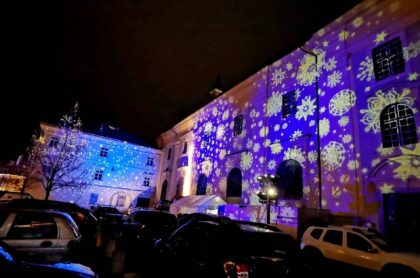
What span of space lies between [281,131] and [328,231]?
8891mm

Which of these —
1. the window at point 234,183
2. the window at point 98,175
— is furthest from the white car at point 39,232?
the window at point 98,175

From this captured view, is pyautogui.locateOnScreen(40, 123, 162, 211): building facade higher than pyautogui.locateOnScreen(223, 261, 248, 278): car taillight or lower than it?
higher

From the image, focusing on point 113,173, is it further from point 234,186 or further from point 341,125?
point 341,125

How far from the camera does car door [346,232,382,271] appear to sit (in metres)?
8.29

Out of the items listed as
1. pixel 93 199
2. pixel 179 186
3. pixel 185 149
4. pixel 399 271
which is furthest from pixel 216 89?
pixel 399 271

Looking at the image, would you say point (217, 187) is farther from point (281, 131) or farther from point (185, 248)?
point (185, 248)

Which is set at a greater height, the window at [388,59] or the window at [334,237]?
the window at [388,59]

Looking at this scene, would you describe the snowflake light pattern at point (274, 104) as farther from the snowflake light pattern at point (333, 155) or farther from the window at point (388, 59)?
the window at point (388, 59)

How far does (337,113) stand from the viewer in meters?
14.6

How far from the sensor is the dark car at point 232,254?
157 inches

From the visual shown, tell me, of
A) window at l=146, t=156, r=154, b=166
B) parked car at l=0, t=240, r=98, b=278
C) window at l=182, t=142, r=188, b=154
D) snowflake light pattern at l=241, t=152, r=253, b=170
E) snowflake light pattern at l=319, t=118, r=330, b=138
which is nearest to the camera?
parked car at l=0, t=240, r=98, b=278

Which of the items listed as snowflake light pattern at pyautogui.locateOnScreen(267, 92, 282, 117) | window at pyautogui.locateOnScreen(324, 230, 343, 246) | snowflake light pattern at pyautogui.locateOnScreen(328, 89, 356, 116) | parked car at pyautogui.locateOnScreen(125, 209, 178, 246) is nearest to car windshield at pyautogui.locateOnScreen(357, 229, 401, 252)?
window at pyautogui.locateOnScreen(324, 230, 343, 246)

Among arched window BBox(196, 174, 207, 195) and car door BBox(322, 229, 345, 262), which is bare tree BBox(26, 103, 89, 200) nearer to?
arched window BBox(196, 174, 207, 195)

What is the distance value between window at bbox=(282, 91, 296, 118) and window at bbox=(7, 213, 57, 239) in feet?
50.0
